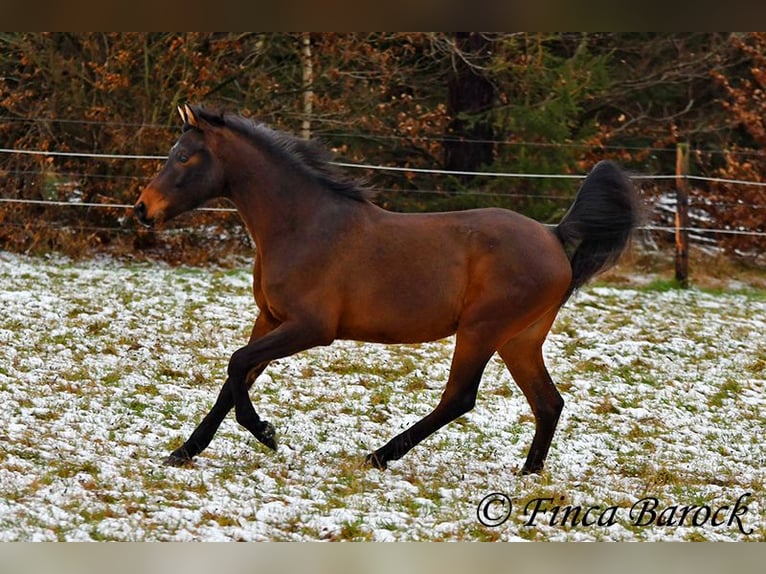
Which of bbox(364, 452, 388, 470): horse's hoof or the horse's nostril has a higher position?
the horse's nostril

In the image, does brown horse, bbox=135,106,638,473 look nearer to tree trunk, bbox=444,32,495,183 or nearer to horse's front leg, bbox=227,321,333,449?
horse's front leg, bbox=227,321,333,449

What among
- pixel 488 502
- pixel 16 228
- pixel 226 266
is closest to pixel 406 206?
pixel 226 266

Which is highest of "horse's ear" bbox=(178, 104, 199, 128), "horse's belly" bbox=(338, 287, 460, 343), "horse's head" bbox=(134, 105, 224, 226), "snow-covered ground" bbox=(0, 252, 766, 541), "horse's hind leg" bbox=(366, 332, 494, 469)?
"horse's ear" bbox=(178, 104, 199, 128)

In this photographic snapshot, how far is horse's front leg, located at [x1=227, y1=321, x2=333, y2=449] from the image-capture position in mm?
4910

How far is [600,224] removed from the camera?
5230 millimetres

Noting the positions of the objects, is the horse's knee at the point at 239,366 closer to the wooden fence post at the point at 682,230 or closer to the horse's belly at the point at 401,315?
the horse's belly at the point at 401,315

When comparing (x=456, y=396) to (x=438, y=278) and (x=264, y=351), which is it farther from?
(x=264, y=351)

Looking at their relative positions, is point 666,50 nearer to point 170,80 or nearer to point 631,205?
point 170,80

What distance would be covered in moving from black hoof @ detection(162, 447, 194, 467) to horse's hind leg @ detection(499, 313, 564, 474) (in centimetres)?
171

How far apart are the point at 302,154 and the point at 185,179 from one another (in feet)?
2.13

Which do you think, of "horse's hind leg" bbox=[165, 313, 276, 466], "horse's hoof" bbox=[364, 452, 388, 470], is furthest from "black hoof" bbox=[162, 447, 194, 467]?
"horse's hoof" bbox=[364, 452, 388, 470]

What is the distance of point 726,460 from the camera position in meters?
5.64

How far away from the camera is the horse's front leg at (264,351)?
4910 mm

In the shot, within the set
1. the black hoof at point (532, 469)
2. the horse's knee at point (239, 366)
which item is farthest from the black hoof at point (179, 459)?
the black hoof at point (532, 469)
